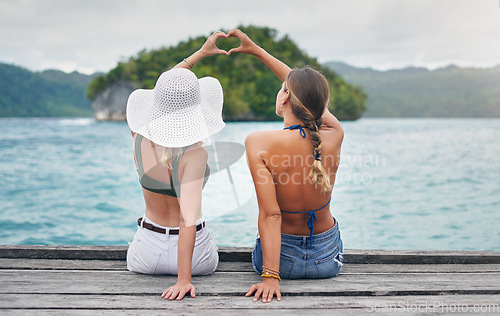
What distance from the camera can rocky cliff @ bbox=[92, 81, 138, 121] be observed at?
54688 millimetres

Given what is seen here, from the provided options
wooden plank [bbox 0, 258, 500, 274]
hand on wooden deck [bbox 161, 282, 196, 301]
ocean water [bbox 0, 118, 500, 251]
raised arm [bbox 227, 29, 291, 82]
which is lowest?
ocean water [bbox 0, 118, 500, 251]

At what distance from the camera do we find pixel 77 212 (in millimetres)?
10680

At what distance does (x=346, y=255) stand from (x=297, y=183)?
0.74 meters

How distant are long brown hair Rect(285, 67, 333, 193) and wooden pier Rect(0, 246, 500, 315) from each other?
548 mm

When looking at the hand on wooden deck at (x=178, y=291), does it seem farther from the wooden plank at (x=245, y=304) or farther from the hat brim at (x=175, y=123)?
the hat brim at (x=175, y=123)

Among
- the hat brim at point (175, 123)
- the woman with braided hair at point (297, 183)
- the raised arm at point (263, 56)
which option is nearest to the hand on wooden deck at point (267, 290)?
the woman with braided hair at point (297, 183)

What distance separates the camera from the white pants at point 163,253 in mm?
2068

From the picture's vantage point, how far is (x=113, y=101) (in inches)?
2174

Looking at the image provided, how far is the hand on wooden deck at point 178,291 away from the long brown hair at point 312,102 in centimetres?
76

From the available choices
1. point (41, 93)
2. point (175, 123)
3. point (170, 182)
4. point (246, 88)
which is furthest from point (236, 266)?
point (41, 93)

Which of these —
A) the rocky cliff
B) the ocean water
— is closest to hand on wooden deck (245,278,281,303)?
the ocean water

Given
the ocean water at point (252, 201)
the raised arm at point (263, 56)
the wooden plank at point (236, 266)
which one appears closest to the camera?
the wooden plank at point (236, 266)

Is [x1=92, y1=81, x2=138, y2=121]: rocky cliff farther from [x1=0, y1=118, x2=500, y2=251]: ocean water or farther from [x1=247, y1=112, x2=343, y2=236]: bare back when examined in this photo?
[x1=247, y1=112, x2=343, y2=236]: bare back

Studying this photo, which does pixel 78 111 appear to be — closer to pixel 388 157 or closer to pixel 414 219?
pixel 388 157
